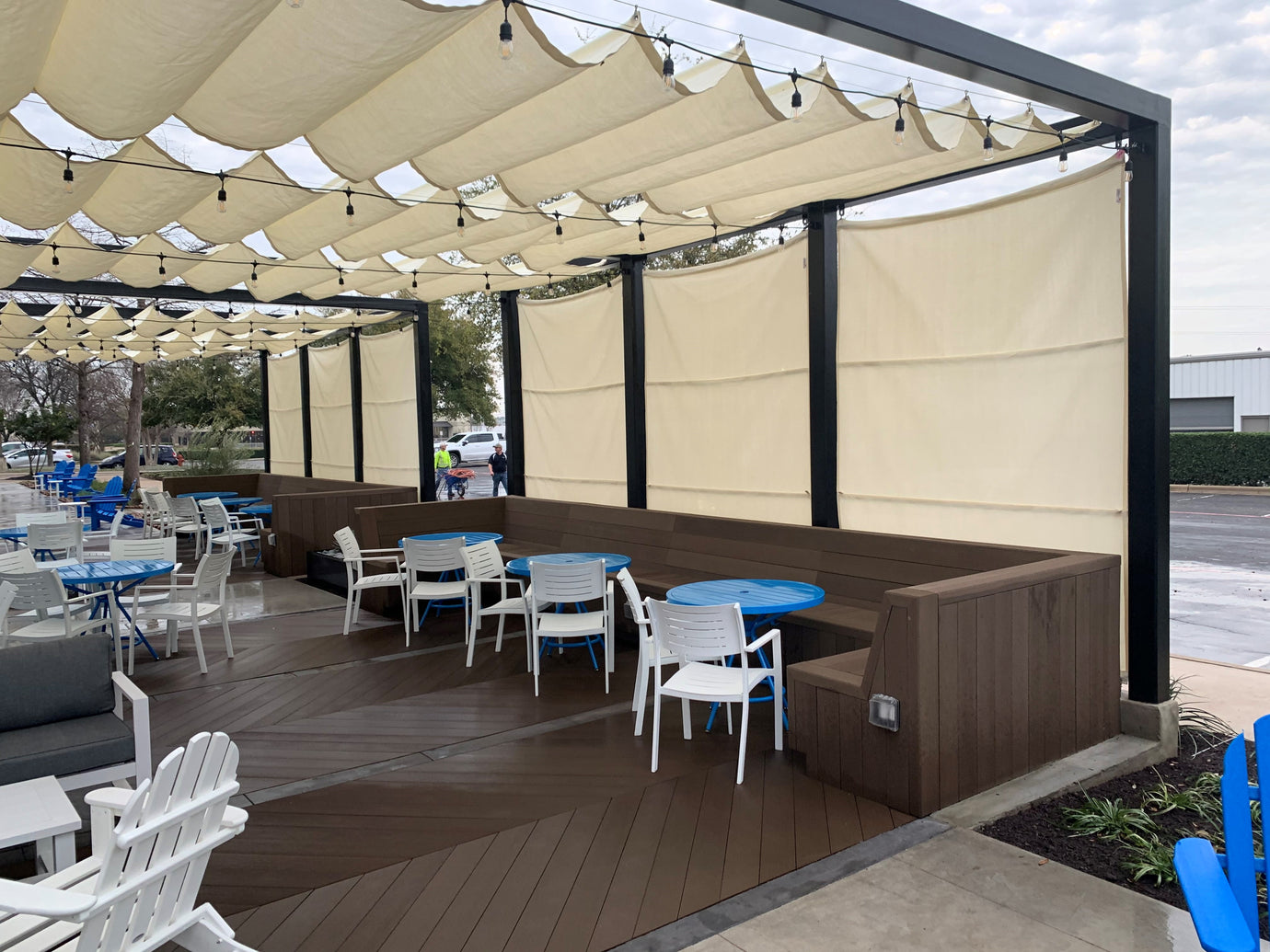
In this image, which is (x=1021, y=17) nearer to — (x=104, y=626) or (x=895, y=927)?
(x=895, y=927)

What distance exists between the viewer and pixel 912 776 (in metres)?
3.47

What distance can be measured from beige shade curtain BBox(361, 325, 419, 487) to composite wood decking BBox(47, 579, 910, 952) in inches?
236

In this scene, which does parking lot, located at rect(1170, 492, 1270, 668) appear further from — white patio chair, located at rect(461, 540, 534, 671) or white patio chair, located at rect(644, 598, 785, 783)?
white patio chair, located at rect(461, 540, 534, 671)

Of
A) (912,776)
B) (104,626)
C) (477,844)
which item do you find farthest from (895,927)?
(104,626)

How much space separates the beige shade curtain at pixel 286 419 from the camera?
1554 centimetres

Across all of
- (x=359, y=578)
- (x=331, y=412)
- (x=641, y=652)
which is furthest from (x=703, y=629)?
(x=331, y=412)

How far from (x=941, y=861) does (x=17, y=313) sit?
11.2 m

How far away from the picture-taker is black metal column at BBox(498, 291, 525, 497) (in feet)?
30.9

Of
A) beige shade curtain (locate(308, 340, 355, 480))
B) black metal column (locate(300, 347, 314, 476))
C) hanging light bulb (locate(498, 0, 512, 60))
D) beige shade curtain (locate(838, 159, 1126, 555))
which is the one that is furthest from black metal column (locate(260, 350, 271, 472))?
hanging light bulb (locate(498, 0, 512, 60))

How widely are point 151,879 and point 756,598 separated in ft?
10.6

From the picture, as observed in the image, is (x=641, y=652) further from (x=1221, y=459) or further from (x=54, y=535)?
(x=1221, y=459)

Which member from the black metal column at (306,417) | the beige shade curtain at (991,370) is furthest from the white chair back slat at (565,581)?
the black metal column at (306,417)

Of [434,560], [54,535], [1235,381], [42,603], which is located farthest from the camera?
[1235,381]

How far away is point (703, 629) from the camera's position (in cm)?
384
